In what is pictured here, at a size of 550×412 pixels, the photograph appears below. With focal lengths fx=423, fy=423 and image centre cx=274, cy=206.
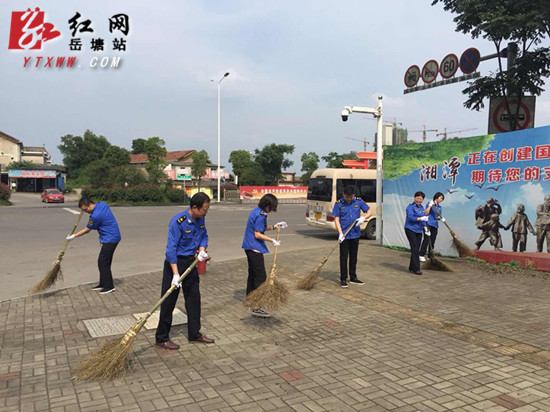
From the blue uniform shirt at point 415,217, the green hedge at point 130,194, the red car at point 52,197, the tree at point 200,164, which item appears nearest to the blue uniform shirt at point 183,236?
the blue uniform shirt at point 415,217

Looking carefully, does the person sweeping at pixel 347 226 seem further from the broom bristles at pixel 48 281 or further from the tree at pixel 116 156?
the tree at pixel 116 156

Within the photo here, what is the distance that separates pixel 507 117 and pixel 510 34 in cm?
277

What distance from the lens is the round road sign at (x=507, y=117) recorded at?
31.6ft

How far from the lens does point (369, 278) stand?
317 inches

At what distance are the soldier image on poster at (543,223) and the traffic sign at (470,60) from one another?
13.6ft

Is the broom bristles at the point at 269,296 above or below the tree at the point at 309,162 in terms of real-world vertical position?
below

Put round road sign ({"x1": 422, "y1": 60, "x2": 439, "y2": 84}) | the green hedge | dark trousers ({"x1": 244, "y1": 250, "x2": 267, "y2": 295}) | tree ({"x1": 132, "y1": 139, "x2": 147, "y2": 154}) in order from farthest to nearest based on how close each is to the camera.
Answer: tree ({"x1": 132, "y1": 139, "x2": 147, "y2": 154}) < the green hedge < round road sign ({"x1": 422, "y1": 60, "x2": 439, "y2": 84}) < dark trousers ({"x1": 244, "y1": 250, "x2": 267, "y2": 295})

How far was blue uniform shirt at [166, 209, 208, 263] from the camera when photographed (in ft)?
14.3

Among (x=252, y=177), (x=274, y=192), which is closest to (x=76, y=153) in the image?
(x=252, y=177)

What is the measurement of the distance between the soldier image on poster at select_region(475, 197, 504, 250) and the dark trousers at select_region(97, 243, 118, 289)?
762 centimetres

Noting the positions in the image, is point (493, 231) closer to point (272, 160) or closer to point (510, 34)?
point (510, 34)

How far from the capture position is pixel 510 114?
9914 millimetres

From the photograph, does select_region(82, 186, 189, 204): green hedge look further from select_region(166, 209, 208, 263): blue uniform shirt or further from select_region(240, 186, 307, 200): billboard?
select_region(166, 209, 208, 263): blue uniform shirt

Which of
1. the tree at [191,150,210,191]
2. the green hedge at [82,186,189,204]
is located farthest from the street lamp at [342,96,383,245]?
the tree at [191,150,210,191]
